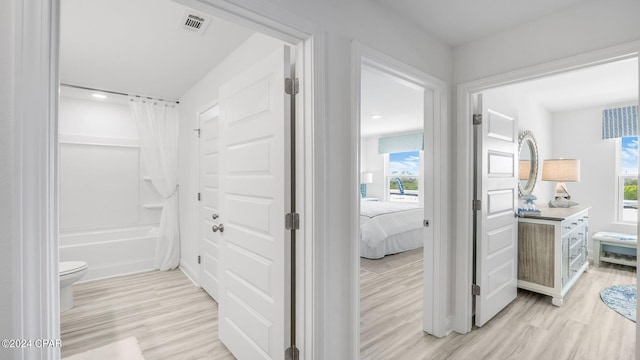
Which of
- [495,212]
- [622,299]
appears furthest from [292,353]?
[622,299]

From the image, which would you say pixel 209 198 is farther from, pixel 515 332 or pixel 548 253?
pixel 548 253

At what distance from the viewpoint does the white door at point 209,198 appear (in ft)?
9.61

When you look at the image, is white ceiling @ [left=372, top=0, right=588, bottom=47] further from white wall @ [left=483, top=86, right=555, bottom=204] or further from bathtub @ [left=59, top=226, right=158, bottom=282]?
bathtub @ [left=59, top=226, right=158, bottom=282]

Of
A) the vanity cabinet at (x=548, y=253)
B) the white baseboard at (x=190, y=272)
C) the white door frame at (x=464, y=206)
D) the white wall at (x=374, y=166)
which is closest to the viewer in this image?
the white door frame at (x=464, y=206)

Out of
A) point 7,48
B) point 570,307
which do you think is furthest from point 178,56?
point 570,307

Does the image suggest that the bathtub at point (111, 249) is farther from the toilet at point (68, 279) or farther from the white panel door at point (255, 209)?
the white panel door at point (255, 209)

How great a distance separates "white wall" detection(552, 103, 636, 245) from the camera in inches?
169

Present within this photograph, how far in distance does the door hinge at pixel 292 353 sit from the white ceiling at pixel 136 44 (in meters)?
2.14

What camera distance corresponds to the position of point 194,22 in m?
2.05

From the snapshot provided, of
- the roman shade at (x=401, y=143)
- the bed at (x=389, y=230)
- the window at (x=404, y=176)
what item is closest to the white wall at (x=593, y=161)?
the bed at (x=389, y=230)

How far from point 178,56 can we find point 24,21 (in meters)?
2.00

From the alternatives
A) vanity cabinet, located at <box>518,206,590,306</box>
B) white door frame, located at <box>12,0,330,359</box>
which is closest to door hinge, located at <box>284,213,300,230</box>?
white door frame, located at <box>12,0,330,359</box>

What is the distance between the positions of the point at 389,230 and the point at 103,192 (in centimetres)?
397

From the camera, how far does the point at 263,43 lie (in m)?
2.15
